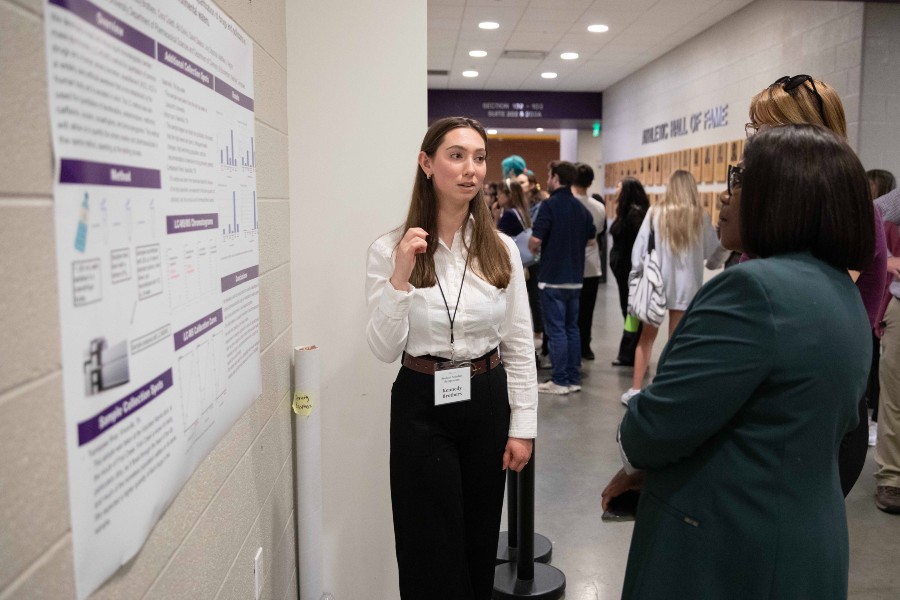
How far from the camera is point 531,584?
2.68 metres

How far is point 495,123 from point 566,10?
533 centimetres

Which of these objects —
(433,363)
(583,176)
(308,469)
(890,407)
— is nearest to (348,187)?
(433,363)

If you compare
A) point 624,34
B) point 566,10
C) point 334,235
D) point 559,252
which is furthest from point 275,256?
point 624,34

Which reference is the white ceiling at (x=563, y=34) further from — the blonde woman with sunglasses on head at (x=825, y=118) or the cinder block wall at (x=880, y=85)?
the blonde woman with sunglasses on head at (x=825, y=118)

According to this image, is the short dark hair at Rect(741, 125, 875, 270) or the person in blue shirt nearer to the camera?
the short dark hair at Rect(741, 125, 875, 270)

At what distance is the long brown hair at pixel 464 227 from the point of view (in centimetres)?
191

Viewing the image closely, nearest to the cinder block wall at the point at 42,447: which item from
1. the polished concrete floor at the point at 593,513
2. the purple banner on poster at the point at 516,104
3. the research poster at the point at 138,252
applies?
the research poster at the point at 138,252

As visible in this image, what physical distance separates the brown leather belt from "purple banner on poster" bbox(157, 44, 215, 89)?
85cm

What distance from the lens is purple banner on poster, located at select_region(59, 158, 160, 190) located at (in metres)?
0.79

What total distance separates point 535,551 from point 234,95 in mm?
2215

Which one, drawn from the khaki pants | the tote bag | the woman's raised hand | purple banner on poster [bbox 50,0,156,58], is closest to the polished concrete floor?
the khaki pants

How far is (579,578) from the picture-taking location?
2848 mm

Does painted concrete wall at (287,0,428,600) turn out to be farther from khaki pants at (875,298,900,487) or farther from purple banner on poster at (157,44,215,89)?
khaki pants at (875,298,900,487)

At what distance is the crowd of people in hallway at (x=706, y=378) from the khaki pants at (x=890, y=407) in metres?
2.01
